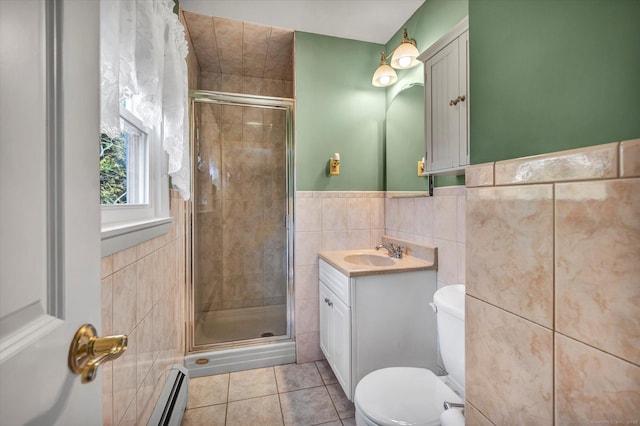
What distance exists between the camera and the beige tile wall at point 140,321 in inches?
32.4

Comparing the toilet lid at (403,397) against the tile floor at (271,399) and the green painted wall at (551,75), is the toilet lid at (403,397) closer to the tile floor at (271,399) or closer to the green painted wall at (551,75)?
the tile floor at (271,399)

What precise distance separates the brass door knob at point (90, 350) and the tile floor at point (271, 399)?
1.47 meters

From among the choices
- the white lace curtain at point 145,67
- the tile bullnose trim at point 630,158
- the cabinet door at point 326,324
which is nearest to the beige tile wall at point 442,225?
the cabinet door at point 326,324

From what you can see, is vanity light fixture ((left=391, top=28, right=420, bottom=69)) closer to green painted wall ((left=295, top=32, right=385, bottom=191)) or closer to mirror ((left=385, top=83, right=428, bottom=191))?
mirror ((left=385, top=83, right=428, bottom=191))

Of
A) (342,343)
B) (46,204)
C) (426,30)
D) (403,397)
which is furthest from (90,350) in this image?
(426,30)

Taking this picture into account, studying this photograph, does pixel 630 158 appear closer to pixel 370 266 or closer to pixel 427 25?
pixel 370 266

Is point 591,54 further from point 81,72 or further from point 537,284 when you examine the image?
point 81,72

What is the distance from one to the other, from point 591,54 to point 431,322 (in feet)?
5.18

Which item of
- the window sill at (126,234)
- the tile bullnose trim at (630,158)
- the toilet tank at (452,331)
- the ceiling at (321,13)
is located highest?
the ceiling at (321,13)

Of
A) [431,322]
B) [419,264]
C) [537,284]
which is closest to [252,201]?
[419,264]

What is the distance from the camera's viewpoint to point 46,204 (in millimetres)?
329

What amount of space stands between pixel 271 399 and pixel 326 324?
56cm

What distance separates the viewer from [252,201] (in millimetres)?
2465

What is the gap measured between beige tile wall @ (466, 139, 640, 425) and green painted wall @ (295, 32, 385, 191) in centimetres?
168
